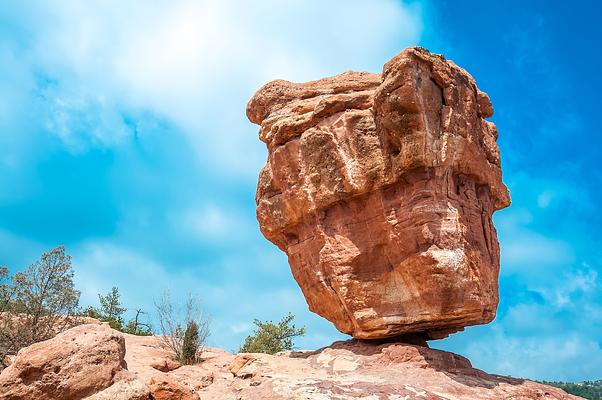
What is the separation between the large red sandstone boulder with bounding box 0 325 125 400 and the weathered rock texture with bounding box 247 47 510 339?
5.48 meters

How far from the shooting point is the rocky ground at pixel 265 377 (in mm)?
9461

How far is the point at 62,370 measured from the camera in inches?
376

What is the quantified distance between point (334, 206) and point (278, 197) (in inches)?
71.5

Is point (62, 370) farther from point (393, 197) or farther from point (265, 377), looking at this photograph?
point (393, 197)

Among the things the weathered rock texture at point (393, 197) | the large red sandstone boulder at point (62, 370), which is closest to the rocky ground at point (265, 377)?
the large red sandstone boulder at point (62, 370)

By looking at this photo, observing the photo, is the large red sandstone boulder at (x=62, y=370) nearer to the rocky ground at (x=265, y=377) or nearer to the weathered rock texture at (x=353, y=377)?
the rocky ground at (x=265, y=377)

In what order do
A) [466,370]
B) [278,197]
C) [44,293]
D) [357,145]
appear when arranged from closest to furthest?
[466,370]
[357,145]
[278,197]
[44,293]

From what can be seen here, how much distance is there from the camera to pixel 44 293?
63.0ft

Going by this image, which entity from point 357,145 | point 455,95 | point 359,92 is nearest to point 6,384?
point 357,145

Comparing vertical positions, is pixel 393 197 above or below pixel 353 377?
above

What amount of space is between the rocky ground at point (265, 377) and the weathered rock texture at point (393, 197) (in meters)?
0.88

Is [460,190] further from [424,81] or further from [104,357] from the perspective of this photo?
[104,357]

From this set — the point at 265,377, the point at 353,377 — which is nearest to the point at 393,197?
the point at 353,377

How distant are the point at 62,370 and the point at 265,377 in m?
3.88
